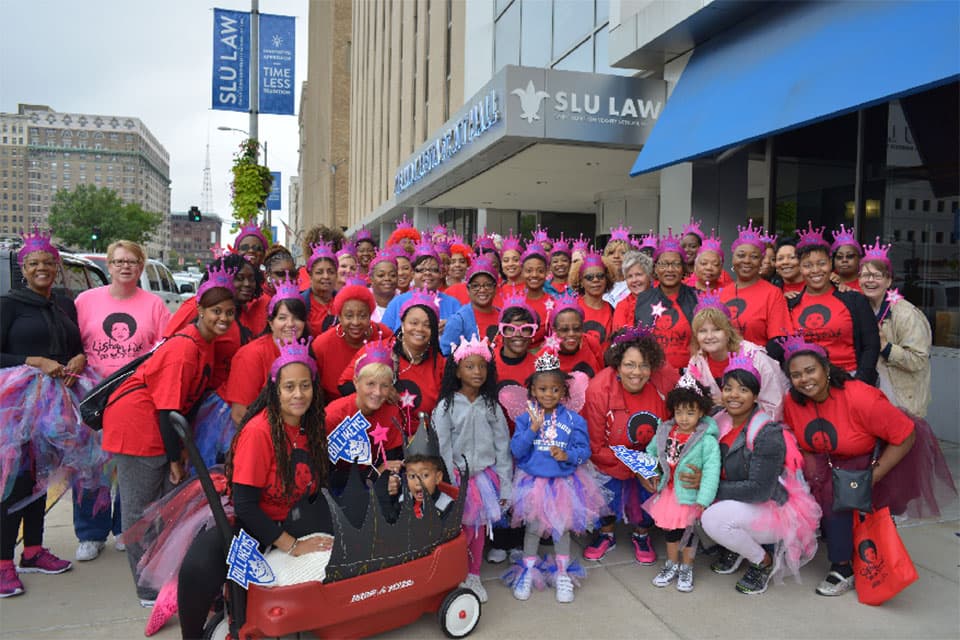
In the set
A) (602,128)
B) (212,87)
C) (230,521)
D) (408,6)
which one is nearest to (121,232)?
(408,6)

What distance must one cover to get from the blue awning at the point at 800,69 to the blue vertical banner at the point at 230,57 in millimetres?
8321

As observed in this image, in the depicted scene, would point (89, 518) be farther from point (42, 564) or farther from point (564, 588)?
point (564, 588)

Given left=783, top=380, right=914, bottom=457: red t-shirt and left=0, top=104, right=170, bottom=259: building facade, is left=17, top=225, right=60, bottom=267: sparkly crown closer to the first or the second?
left=783, top=380, right=914, bottom=457: red t-shirt

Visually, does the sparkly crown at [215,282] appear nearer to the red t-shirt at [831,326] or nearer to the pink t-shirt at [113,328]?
the pink t-shirt at [113,328]

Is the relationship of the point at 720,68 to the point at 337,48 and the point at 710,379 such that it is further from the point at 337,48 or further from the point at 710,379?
the point at 337,48

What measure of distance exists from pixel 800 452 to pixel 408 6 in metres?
29.0

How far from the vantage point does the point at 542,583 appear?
3.61m

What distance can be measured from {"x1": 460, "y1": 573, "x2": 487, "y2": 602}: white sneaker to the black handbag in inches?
78.9

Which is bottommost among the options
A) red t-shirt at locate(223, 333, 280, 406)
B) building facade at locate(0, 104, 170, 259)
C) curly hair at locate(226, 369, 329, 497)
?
curly hair at locate(226, 369, 329, 497)

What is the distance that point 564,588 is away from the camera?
3484 mm

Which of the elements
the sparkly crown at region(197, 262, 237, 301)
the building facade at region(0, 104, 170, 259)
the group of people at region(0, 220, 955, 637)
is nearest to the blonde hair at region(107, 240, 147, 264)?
the group of people at region(0, 220, 955, 637)

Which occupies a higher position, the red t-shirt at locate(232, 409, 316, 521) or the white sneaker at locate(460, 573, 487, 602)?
the red t-shirt at locate(232, 409, 316, 521)

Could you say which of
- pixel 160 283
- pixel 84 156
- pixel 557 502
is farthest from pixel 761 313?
pixel 84 156

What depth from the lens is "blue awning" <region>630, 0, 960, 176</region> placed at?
5.10 meters
